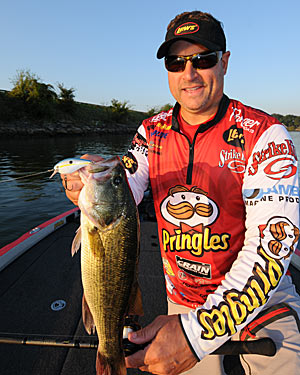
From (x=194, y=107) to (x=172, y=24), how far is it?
885 millimetres

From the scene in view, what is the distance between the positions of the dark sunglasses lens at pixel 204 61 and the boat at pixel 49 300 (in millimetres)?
2756

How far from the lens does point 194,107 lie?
2314 millimetres

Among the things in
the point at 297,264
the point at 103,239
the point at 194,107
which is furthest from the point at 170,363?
the point at 297,264

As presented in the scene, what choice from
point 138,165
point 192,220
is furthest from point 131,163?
point 192,220

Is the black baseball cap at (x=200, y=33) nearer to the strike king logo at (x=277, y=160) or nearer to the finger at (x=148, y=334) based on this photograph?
the strike king logo at (x=277, y=160)

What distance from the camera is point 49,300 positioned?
355 cm

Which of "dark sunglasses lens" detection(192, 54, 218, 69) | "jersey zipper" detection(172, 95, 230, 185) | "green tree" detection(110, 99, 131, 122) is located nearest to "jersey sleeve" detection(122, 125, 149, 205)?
"jersey zipper" detection(172, 95, 230, 185)

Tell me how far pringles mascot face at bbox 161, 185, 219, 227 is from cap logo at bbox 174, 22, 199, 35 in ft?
4.79

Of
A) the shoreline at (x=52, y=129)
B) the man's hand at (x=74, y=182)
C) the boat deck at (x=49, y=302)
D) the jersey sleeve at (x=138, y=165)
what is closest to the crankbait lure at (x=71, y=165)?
the man's hand at (x=74, y=182)

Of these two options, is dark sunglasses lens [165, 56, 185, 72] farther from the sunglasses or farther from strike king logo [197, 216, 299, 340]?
strike king logo [197, 216, 299, 340]

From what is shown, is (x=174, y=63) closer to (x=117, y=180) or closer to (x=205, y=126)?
(x=205, y=126)

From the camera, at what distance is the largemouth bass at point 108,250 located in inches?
65.1

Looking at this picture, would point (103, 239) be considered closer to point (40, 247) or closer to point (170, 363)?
point (170, 363)

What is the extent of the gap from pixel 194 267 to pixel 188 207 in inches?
23.9
